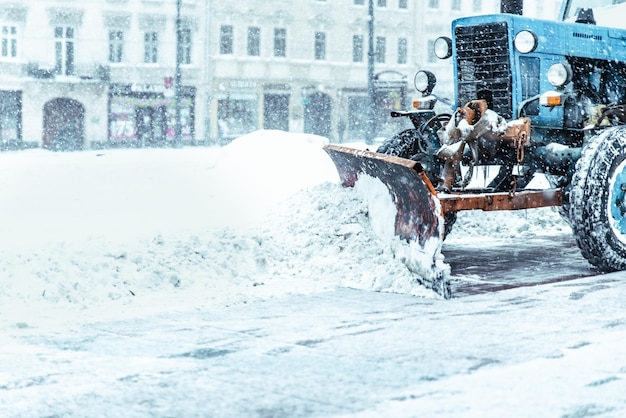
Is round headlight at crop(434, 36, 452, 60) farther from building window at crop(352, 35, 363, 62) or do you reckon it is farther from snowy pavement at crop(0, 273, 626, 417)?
building window at crop(352, 35, 363, 62)

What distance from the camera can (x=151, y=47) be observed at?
3834 centimetres

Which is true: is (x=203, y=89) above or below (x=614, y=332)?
above

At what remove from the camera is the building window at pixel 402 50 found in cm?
4403

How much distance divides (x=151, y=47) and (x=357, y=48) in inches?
365

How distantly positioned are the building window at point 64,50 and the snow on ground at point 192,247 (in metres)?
25.4

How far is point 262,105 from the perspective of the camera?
40.7m

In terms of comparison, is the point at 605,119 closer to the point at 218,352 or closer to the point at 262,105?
the point at 218,352

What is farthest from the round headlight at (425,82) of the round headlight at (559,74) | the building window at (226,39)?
the building window at (226,39)

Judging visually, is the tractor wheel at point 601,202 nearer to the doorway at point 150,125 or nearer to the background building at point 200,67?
the background building at point 200,67

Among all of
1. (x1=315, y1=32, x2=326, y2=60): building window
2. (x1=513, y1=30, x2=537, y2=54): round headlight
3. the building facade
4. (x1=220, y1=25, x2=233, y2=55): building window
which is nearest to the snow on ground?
(x1=513, y1=30, x2=537, y2=54): round headlight

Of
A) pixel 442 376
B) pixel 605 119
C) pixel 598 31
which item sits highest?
pixel 598 31

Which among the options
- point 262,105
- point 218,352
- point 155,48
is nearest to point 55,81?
point 155,48

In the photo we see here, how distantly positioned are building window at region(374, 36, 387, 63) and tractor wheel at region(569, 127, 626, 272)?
35585 millimetres

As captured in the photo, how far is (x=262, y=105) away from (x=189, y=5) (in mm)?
4866
